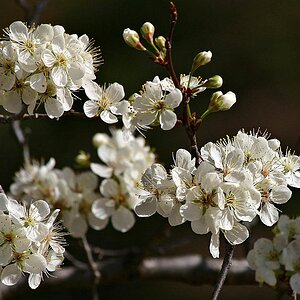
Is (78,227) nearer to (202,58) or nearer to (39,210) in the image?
(39,210)

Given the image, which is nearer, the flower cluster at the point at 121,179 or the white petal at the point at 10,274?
the white petal at the point at 10,274

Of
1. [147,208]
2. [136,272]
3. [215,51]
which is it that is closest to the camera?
[147,208]

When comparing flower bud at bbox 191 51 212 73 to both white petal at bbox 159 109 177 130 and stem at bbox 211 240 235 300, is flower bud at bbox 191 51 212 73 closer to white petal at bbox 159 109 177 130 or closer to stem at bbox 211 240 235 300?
white petal at bbox 159 109 177 130

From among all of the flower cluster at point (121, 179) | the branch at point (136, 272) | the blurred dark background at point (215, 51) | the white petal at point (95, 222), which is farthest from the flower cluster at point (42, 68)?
the blurred dark background at point (215, 51)

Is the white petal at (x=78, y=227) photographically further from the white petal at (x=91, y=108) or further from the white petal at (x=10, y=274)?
the white petal at (x=10, y=274)

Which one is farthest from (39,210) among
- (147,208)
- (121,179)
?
(121,179)

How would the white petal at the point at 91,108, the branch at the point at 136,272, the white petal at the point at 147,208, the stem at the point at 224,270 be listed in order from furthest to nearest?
1. the branch at the point at 136,272
2. the white petal at the point at 91,108
3. the white petal at the point at 147,208
4. the stem at the point at 224,270

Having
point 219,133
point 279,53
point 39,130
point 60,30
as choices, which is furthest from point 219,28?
point 60,30
